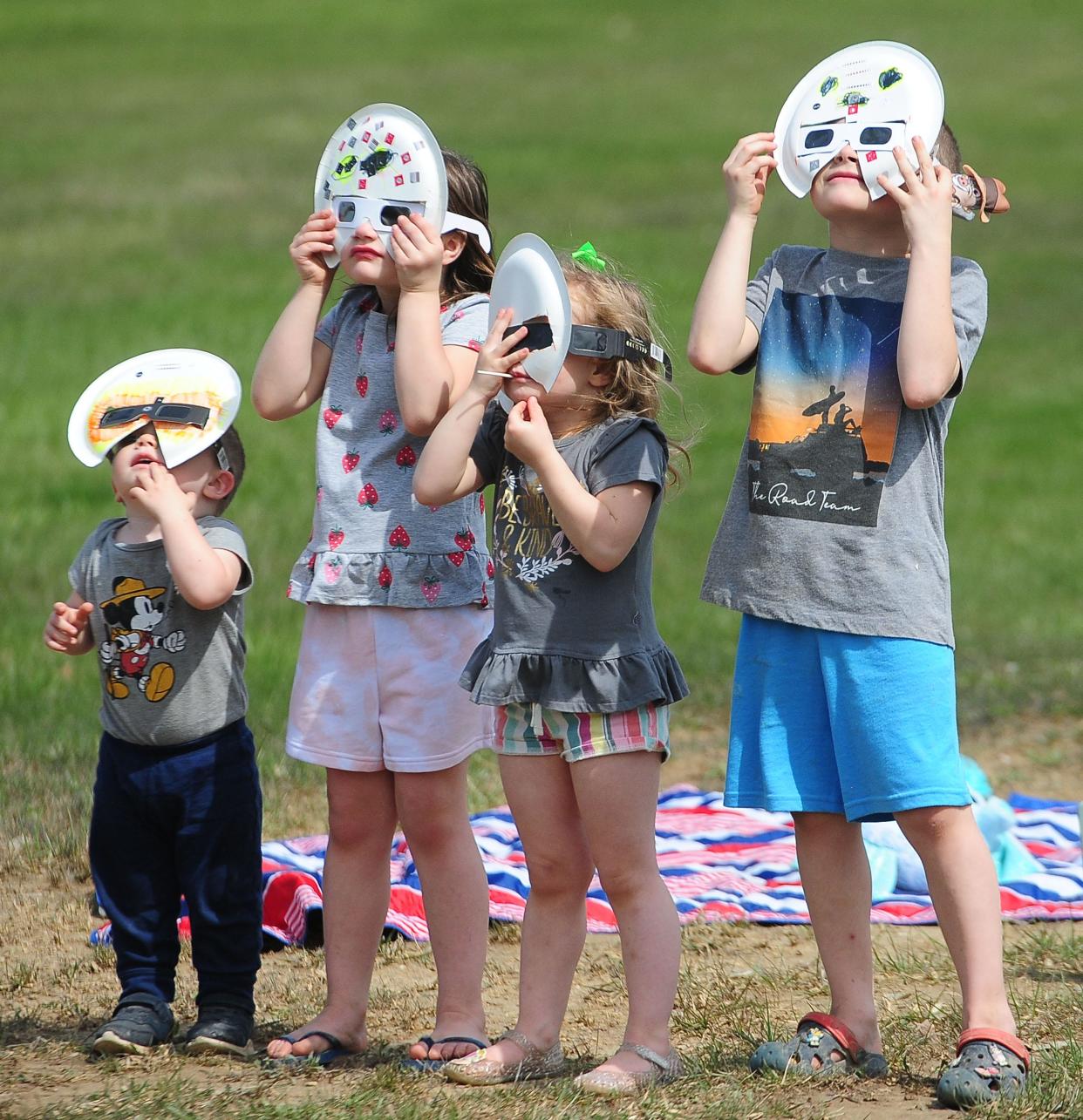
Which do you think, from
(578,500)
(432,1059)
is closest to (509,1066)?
(432,1059)

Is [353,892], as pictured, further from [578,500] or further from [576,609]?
[578,500]

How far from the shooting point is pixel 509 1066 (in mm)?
3424

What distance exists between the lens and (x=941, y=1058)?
3.57 m

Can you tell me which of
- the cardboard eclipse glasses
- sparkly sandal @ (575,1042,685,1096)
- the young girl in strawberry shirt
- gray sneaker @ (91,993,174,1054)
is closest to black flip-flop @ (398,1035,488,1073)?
the young girl in strawberry shirt

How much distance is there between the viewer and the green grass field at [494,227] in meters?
7.67

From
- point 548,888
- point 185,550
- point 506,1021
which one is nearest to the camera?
point 548,888

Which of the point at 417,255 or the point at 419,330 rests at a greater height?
the point at 417,255

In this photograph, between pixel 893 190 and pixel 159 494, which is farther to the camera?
pixel 159 494

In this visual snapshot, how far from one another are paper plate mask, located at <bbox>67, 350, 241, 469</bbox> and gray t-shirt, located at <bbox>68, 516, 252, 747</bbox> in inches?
7.7

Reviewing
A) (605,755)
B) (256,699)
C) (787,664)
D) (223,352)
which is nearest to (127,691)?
(605,755)

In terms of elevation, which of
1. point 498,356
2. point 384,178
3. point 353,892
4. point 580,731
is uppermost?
point 384,178

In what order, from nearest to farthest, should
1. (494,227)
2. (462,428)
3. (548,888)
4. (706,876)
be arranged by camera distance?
(462,428) < (548,888) < (706,876) < (494,227)

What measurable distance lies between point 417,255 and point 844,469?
0.94 meters

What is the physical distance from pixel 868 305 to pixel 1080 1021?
1624 mm
